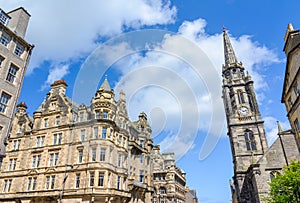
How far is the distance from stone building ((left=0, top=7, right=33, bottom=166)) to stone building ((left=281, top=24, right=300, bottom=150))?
25354 millimetres

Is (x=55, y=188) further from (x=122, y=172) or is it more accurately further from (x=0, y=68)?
(x=0, y=68)

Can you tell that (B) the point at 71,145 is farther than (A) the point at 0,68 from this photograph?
Yes

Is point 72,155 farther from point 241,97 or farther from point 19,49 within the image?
point 241,97

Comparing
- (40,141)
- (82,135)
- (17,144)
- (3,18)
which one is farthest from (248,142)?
(3,18)

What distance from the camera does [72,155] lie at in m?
32.9

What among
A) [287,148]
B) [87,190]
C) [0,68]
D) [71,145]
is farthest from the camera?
[287,148]

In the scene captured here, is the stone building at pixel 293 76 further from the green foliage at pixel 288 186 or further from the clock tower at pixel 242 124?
the clock tower at pixel 242 124

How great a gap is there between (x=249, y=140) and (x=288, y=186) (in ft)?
101

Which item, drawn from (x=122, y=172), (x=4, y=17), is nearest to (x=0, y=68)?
(x=4, y=17)

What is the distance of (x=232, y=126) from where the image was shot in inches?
2014

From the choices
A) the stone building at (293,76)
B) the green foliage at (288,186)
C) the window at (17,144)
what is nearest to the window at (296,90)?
the stone building at (293,76)

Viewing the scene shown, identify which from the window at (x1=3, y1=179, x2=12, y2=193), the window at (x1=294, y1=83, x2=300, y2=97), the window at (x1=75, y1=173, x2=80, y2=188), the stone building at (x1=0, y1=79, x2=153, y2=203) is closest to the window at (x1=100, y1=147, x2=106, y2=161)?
the stone building at (x1=0, y1=79, x2=153, y2=203)

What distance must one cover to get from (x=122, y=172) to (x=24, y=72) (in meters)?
20.6

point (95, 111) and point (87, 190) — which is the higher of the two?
point (95, 111)
